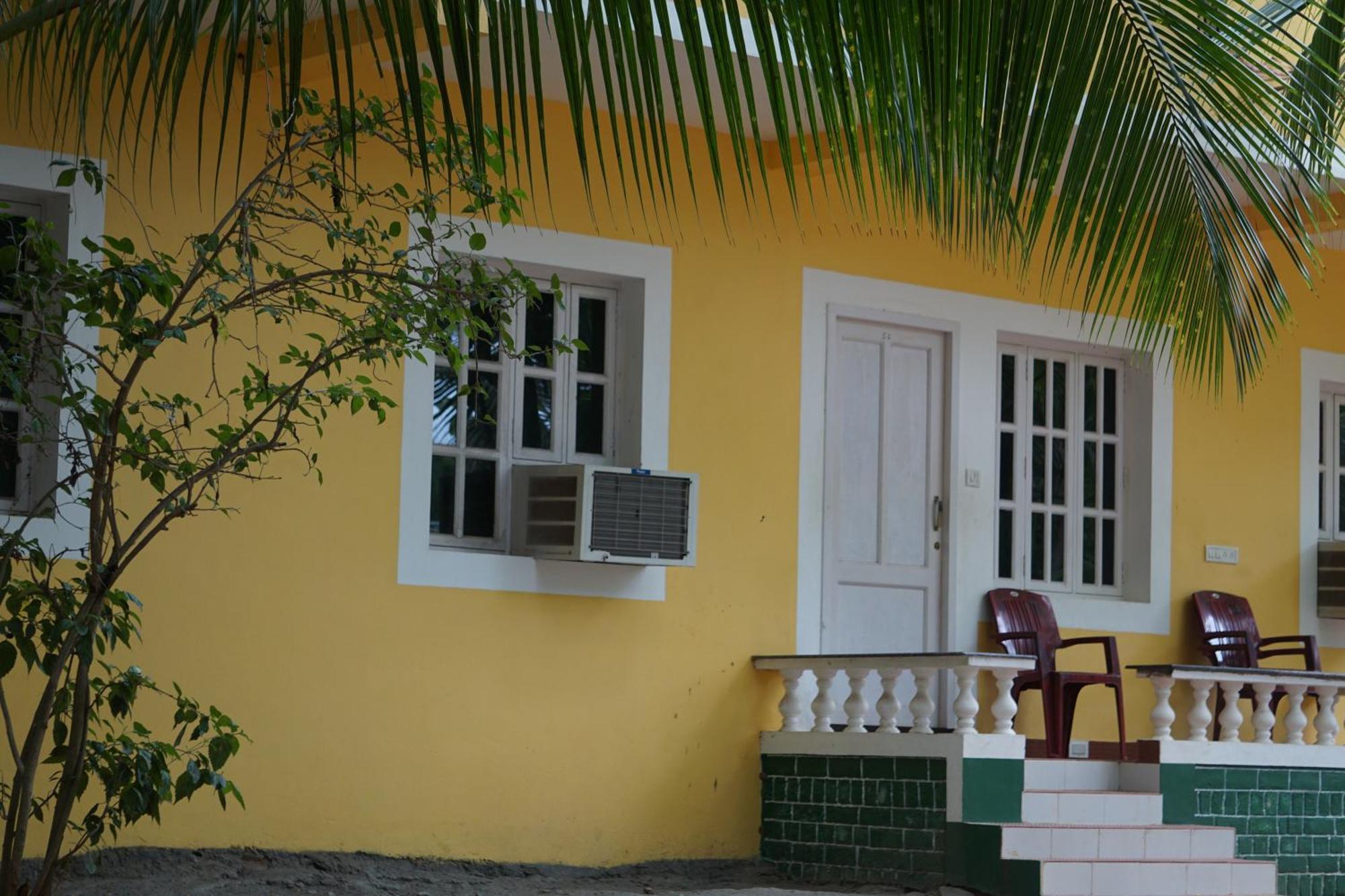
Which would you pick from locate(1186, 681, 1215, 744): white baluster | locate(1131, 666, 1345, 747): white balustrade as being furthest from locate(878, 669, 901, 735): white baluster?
locate(1186, 681, 1215, 744): white baluster

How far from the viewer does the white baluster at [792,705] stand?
893 centimetres

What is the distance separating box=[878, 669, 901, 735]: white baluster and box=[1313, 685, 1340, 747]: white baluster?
2480 millimetres

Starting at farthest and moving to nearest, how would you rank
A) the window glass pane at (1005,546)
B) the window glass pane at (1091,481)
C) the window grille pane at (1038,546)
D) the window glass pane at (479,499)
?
the window glass pane at (1091,481) < the window grille pane at (1038,546) < the window glass pane at (1005,546) < the window glass pane at (479,499)

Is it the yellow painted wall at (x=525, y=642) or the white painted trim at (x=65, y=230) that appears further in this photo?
the yellow painted wall at (x=525, y=642)

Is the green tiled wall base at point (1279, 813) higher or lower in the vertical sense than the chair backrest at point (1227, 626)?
lower

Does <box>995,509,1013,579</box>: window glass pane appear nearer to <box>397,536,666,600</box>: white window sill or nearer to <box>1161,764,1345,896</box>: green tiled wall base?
<box>1161,764,1345,896</box>: green tiled wall base

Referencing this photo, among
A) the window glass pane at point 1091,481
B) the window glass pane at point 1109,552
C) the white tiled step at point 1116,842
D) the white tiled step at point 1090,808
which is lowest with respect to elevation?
the white tiled step at point 1116,842

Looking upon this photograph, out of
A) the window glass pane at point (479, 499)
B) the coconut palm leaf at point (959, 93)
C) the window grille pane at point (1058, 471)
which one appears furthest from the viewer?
the window grille pane at point (1058, 471)

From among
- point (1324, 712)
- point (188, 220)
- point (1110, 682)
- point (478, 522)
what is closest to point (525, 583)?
point (478, 522)

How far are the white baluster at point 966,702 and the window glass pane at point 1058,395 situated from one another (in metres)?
Result: 2.62

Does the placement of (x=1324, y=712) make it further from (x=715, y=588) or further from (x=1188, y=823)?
(x=715, y=588)

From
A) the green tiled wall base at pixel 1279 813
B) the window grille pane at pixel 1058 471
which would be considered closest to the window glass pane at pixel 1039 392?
the window grille pane at pixel 1058 471

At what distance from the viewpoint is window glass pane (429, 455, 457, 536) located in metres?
8.50

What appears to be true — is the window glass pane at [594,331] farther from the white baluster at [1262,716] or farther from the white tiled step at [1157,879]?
Answer: the white baluster at [1262,716]
